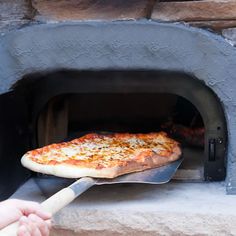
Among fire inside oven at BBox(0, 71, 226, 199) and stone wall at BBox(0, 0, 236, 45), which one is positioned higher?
stone wall at BBox(0, 0, 236, 45)

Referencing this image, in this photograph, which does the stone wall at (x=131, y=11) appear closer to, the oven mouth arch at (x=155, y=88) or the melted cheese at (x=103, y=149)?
the oven mouth arch at (x=155, y=88)

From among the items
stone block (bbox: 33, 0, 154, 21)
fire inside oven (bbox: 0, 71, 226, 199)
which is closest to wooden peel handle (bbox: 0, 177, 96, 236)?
fire inside oven (bbox: 0, 71, 226, 199)

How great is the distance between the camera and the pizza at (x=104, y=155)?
1.42m

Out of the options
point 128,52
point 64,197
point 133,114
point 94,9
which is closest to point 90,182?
point 64,197

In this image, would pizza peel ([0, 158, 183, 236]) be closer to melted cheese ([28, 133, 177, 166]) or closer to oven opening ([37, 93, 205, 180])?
melted cheese ([28, 133, 177, 166])

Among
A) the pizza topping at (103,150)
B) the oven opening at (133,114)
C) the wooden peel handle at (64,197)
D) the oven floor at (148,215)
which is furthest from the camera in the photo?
the oven opening at (133,114)

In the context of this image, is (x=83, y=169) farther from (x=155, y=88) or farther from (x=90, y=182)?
(x=155, y=88)

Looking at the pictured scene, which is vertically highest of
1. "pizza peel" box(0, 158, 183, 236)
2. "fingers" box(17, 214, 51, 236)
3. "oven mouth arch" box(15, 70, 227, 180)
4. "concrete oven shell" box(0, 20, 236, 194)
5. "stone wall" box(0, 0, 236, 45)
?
"stone wall" box(0, 0, 236, 45)

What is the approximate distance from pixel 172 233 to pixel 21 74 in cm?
67

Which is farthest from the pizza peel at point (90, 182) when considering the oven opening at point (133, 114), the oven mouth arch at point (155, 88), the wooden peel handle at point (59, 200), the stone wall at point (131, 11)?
the oven opening at point (133, 114)

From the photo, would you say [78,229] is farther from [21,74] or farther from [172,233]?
[21,74]

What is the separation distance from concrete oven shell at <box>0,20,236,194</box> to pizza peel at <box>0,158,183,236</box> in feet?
0.66

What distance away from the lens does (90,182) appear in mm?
1376

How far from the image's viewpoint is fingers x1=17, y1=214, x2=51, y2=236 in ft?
3.15
